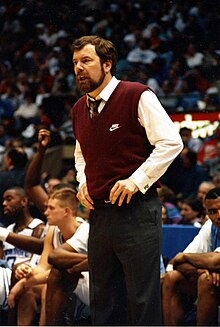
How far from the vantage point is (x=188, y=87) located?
11805mm

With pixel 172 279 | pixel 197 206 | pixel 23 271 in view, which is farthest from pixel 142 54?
pixel 172 279

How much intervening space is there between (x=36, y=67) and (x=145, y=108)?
10565mm

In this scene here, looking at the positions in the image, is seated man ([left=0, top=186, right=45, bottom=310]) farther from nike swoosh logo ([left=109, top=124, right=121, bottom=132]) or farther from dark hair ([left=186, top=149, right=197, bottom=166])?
dark hair ([left=186, top=149, right=197, bottom=166])

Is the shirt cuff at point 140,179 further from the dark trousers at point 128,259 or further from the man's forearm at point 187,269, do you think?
the man's forearm at point 187,269

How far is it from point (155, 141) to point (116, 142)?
19 centimetres

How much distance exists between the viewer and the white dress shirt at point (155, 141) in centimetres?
399

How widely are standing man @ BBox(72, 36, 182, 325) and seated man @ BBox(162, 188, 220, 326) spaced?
3.04 feet

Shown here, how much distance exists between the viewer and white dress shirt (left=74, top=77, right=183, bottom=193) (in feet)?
13.1

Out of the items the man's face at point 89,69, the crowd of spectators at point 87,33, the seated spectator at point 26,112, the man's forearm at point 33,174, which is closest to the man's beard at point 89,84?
the man's face at point 89,69

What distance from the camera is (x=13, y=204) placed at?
262 inches

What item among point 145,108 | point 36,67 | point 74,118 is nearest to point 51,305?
point 74,118

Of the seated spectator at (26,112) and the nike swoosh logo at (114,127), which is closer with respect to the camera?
the nike swoosh logo at (114,127)

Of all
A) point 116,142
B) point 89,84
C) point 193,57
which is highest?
point 193,57

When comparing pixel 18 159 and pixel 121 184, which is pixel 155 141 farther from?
pixel 18 159
